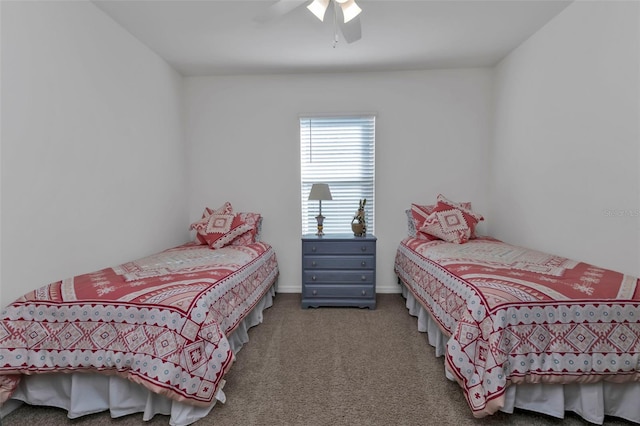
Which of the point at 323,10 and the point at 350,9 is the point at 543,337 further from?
the point at 323,10

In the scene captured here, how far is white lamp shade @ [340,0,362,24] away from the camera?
1.99 metres

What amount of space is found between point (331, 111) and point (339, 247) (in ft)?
5.01

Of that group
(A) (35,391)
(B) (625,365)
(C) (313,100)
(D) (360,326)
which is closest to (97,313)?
(A) (35,391)

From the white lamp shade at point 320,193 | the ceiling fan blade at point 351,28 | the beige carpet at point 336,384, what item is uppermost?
the ceiling fan blade at point 351,28

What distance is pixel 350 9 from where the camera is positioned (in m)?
2.01

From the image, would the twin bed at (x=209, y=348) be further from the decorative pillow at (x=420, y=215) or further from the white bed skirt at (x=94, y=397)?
the decorative pillow at (x=420, y=215)

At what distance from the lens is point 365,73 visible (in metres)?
3.63

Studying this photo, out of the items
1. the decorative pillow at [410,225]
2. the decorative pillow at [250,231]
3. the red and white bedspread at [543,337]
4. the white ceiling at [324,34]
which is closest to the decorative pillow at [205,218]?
the decorative pillow at [250,231]

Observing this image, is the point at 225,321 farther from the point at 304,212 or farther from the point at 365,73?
the point at 365,73

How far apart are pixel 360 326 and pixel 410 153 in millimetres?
1948

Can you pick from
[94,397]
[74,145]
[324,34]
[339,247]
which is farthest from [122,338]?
[324,34]

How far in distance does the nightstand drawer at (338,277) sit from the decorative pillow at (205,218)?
3.55ft

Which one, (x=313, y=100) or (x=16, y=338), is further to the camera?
(x=313, y=100)

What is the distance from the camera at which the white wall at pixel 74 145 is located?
1.75 m
